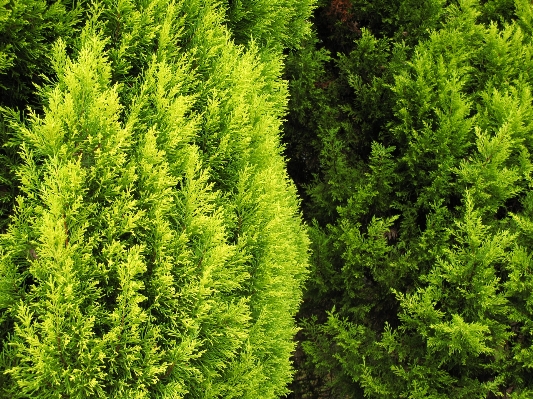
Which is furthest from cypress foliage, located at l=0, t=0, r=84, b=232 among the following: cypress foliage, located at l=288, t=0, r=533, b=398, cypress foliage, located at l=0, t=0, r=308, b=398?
cypress foliage, located at l=288, t=0, r=533, b=398

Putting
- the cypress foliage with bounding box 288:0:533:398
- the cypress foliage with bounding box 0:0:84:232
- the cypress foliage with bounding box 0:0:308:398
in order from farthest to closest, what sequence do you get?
the cypress foliage with bounding box 288:0:533:398
the cypress foliage with bounding box 0:0:84:232
the cypress foliage with bounding box 0:0:308:398

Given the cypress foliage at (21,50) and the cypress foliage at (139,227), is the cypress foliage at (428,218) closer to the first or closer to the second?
the cypress foliage at (139,227)

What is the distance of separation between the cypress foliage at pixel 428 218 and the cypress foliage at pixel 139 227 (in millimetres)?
2048

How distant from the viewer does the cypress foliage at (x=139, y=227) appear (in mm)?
2217

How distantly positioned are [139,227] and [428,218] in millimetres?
3408

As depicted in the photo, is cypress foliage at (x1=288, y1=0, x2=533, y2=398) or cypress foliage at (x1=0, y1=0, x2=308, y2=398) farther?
cypress foliage at (x1=288, y1=0, x2=533, y2=398)

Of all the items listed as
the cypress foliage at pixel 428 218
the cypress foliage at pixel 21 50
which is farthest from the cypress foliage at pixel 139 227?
the cypress foliage at pixel 428 218

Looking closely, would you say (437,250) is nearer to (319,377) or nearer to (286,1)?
(319,377)

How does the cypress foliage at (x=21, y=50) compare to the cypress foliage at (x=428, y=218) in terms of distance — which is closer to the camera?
the cypress foliage at (x=21, y=50)

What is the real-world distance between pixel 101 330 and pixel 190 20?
2.24m

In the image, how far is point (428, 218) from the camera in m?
4.82

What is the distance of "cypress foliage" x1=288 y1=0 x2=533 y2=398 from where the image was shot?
4.35 meters

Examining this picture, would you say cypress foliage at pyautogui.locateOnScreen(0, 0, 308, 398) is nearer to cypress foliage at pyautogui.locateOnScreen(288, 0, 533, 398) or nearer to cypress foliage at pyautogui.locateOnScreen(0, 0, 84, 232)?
cypress foliage at pyautogui.locateOnScreen(0, 0, 84, 232)

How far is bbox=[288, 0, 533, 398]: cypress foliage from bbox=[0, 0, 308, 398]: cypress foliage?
80.6 inches
